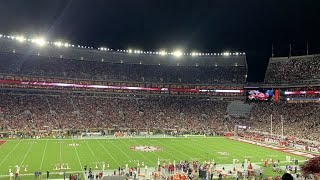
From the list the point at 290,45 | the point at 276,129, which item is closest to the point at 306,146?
the point at 276,129

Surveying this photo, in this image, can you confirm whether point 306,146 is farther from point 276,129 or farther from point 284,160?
point 276,129

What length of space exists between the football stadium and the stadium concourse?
0.74 feet

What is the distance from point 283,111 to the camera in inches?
2477

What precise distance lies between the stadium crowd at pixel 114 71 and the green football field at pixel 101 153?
85.0ft

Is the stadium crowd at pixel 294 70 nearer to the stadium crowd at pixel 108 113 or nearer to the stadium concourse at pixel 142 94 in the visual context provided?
the stadium concourse at pixel 142 94

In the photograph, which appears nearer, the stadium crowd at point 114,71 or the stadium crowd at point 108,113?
the stadium crowd at point 108,113

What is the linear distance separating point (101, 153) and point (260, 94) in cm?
4342

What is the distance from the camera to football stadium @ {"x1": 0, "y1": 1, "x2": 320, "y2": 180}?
33416mm

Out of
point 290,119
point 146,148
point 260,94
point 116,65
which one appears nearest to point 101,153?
point 146,148

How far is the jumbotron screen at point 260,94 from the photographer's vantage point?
68.1 meters

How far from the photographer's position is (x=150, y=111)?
69312 millimetres

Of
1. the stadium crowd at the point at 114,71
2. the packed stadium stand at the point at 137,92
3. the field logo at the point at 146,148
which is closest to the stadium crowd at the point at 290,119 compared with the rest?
the packed stadium stand at the point at 137,92

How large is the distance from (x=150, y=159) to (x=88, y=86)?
40.8m

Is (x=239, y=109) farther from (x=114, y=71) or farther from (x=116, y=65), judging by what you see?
(x=116, y=65)
